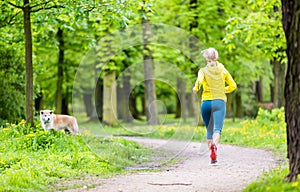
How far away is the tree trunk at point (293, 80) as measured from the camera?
6023 mm

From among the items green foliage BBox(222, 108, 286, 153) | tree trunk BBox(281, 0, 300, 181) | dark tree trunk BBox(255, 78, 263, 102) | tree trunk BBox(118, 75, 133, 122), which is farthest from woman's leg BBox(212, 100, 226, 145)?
dark tree trunk BBox(255, 78, 263, 102)

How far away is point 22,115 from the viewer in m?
17.2

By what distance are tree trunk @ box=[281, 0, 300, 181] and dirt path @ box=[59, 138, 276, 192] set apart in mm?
1103

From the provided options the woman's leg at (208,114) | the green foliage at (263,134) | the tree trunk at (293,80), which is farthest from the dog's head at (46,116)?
the tree trunk at (293,80)

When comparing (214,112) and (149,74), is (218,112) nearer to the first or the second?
(214,112)

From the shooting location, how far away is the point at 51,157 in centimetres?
973

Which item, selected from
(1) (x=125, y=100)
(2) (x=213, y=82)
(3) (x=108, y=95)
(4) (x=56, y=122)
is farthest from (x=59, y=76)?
(2) (x=213, y=82)

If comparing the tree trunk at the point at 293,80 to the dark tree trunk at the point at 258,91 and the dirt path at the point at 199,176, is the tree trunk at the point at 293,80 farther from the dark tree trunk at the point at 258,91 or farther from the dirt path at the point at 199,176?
the dark tree trunk at the point at 258,91

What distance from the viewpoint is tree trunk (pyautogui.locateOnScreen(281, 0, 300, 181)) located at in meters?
6.02

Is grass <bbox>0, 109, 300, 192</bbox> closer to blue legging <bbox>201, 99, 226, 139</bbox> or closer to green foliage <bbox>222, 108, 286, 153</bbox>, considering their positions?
green foliage <bbox>222, 108, 286, 153</bbox>

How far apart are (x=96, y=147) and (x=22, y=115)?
6397mm

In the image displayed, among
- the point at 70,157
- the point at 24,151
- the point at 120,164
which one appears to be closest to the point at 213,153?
the point at 120,164

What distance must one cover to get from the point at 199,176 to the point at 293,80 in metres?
2.96

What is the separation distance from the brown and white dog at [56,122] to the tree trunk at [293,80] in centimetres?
770
